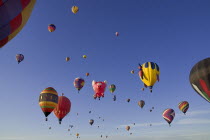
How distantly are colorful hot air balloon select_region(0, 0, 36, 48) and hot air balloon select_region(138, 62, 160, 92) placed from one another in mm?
24907

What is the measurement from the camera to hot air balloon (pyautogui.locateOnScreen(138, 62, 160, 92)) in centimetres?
3266

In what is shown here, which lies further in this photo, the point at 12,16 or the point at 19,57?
the point at 19,57

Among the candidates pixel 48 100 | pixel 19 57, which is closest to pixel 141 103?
pixel 48 100

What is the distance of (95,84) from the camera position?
44.8 metres

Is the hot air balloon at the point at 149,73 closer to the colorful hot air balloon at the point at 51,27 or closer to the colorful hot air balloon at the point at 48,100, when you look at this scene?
the colorful hot air balloon at the point at 48,100

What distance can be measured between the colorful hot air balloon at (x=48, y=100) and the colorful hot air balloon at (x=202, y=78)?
703 inches

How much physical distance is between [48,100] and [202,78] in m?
19.1

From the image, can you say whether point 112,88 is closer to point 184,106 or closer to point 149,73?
point 184,106

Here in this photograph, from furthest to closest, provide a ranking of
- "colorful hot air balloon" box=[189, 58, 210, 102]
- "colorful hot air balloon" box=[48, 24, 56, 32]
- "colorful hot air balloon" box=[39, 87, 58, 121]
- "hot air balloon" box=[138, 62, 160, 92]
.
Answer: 1. "colorful hot air balloon" box=[48, 24, 56, 32]
2. "hot air balloon" box=[138, 62, 160, 92]
3. "colorful hot air balloon" box=[39, 87, 58, 121]
4. "colorful hot air balloon" box=[189, 58, 210, 102]

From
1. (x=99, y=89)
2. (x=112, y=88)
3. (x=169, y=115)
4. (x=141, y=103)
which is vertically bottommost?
(x=169, y=115)

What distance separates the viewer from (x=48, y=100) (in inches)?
1175

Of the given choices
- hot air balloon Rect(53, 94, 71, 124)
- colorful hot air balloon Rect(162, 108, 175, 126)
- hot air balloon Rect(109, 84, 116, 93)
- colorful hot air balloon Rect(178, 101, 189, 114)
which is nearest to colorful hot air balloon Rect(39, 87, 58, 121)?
hot air balloon Rect(53, 94, 71, 124)

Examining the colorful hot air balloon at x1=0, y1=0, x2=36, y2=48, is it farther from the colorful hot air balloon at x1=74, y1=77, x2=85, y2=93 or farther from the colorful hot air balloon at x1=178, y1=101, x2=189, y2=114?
the colorful hot air balloon at x1=178, y1=101, x2=189, y2=114

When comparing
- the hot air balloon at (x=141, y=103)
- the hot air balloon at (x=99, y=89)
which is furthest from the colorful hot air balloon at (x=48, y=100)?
the hot air balloon at (x=141, y=103)
